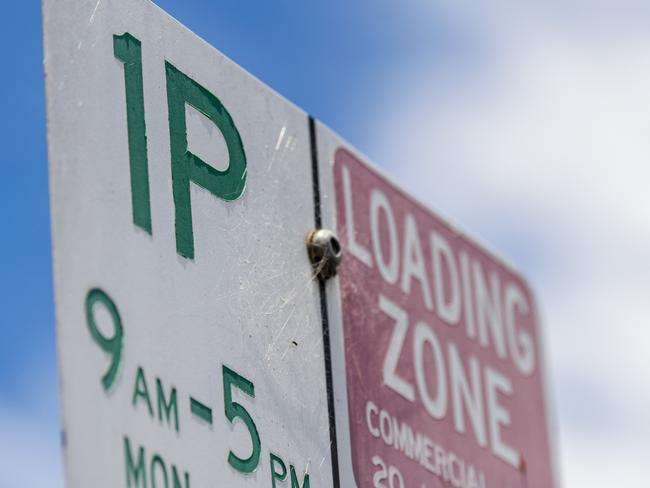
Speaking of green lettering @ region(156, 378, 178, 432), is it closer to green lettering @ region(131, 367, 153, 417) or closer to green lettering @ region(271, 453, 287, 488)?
green lettering @ region(131, 367, 153, 417)

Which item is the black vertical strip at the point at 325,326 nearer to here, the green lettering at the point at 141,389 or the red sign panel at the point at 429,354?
the red sign panel at the point at 429,354

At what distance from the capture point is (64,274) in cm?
220

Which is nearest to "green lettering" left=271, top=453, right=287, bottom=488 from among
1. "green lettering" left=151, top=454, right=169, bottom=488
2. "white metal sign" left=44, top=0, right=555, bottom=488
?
"white metal sign" left=44, top=0, right=555, bottom=488

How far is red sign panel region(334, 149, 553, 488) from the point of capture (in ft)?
9.74

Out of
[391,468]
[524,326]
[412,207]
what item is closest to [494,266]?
[524,326]

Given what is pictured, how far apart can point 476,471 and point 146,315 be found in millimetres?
1152

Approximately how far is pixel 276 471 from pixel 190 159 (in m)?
0.48

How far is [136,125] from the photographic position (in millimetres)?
2477

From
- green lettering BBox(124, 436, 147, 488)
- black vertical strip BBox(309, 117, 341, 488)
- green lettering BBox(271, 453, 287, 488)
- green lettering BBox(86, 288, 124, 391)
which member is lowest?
green lettering BBox(124, 436, 147, 488)

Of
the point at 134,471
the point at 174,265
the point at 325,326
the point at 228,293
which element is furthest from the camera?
the point at 325,326

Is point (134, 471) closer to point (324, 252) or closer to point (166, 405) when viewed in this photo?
point (166, 405)

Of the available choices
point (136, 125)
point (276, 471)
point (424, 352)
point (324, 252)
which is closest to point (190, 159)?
point (136, 125)

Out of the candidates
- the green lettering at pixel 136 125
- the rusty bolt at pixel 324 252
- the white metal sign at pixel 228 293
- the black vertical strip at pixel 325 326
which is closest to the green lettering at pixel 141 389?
the white metal sign at pixel 228 293

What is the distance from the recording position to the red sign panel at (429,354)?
2.97 metres
